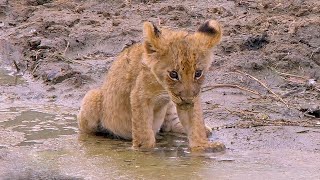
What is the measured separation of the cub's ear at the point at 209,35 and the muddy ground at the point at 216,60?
936 millimetres

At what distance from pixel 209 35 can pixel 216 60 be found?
318cm

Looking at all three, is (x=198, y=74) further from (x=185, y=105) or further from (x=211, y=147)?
(x=211, y=147)

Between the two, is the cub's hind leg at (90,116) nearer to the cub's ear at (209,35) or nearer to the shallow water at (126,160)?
the shallow water at (126,160)

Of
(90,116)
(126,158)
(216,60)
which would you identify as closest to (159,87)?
(126,158)

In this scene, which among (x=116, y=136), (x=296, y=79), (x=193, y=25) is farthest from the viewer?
(x=193, y=25)

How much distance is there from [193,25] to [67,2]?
2.95 meters

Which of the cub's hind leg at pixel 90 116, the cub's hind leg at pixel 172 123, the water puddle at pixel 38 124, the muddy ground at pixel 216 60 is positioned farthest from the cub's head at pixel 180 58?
the water puddle at pixel 38 124

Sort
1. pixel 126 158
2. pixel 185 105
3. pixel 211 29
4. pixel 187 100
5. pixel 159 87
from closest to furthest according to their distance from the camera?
pixel 187 100 < pixel 185 105 < pixel 126 158 < pixel 159 87 < pixel 211 29

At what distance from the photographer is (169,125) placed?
7.81 metres

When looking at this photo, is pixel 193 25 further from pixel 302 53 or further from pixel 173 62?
pixel 173 62

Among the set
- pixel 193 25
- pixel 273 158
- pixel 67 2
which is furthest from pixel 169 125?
pixel 67 2

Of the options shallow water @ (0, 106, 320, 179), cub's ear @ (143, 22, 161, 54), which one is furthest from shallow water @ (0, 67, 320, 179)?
cub's ear @ (143, 22, 161, 54)

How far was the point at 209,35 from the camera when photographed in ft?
22.6

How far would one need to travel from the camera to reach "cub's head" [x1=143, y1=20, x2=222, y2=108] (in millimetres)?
6441
